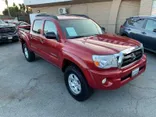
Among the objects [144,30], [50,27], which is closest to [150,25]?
[144,30]

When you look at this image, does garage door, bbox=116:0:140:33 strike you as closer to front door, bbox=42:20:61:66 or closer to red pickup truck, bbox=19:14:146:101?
red pickup truck, bbox=19:14:146:101

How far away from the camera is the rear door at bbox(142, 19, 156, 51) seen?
18.0 ft

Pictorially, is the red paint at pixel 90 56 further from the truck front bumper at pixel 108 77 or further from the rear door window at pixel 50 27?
the rear door window at pixel 50 27

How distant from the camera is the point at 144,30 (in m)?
5.94

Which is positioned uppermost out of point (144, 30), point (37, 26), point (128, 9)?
point (128, 9)

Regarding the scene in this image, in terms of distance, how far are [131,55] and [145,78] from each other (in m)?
1.61

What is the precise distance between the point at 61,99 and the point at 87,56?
127 centimetres

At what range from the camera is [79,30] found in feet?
12.2

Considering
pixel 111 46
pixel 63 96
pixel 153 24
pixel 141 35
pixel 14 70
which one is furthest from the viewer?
pixel 141 35

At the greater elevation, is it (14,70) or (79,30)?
(79,30)

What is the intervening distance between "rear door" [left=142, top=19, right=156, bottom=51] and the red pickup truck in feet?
8.40

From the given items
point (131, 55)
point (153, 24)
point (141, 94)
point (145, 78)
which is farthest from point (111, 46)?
point (153, 24)

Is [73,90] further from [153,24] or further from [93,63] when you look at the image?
[153,24]

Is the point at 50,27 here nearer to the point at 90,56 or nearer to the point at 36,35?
the point at 36,35
